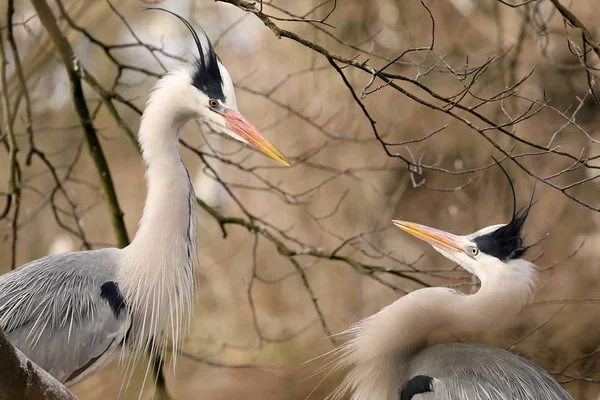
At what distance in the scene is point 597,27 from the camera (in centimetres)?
526

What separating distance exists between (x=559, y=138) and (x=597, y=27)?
86cm

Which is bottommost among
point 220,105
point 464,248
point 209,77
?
point 464,248

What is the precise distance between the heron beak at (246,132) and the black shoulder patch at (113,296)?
75 cm

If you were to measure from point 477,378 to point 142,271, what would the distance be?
128 centimetres

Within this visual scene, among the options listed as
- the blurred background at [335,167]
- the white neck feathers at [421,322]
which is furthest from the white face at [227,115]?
the blurred background at [335,167]

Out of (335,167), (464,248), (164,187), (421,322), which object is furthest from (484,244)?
(335,167)

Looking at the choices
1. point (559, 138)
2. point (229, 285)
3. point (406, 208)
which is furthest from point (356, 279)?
point (559, 138)

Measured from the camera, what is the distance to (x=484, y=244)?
2758 millimetres

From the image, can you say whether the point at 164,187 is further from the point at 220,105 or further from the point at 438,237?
the point at 438,237

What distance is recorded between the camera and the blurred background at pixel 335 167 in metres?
5.30

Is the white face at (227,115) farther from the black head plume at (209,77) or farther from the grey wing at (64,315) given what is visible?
the grey wing at (64,315)

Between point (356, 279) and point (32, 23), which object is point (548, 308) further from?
→ point (32, 23)

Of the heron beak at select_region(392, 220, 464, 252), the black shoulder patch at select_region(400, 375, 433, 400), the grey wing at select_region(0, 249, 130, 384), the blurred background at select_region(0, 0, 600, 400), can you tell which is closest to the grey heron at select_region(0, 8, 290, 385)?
the grey wing at select_region(0, 249, 130, 384)

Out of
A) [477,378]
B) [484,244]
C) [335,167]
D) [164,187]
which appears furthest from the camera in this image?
[335,167]
